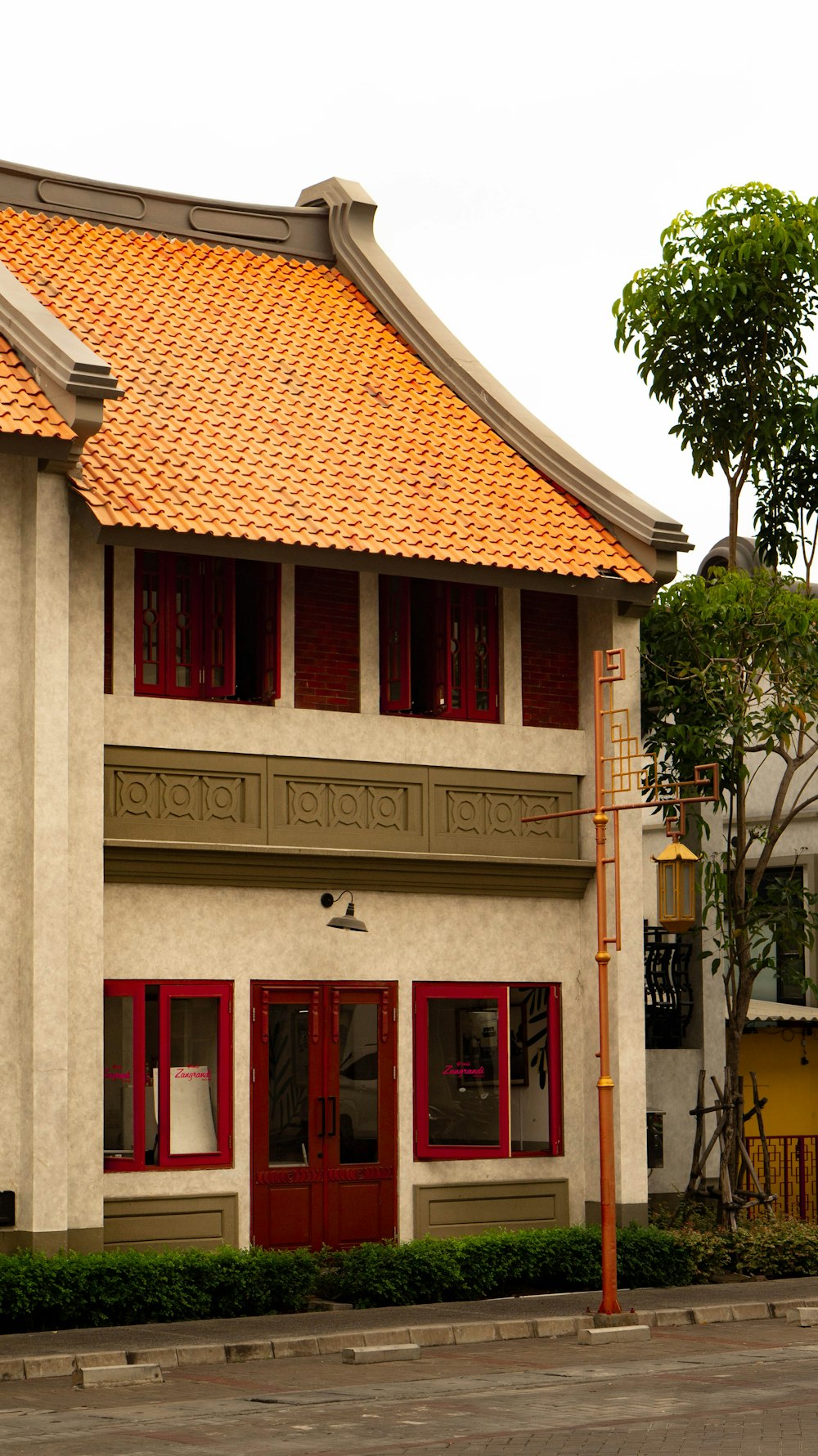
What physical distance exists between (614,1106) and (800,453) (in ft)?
25.9

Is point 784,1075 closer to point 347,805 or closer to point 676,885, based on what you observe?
point 676,885

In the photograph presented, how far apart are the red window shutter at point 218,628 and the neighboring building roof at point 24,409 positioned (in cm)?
230

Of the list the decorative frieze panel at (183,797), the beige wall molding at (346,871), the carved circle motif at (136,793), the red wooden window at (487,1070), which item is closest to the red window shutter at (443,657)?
the beige wall molding at (346,871)

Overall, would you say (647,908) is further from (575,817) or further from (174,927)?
(174,927)

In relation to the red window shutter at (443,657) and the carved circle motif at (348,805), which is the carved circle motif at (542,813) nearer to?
the red window shutter at (443,657)

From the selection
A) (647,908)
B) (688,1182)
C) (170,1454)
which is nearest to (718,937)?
(647,908)

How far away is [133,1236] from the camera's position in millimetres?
18469

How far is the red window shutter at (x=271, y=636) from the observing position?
65.1 feet

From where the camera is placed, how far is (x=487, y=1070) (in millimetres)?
20844

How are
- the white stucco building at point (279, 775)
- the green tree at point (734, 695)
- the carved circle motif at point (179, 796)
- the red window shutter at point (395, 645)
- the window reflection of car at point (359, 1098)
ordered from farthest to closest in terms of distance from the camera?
the green tree at point (734, 695), the red window shutter at point (395, 645), the window reflection of car at point (359, 1098), the carved circle motif at point (179, 796), the white stucco building at point (279, 775)

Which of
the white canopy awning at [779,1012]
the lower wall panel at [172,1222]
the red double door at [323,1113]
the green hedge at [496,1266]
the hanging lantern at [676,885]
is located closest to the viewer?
the lower wall panel at [172,1222]

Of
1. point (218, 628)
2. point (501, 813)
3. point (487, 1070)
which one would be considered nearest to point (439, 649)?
point (501, 813)

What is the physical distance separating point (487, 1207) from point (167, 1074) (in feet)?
12.3

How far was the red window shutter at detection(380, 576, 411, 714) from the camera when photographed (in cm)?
2066
